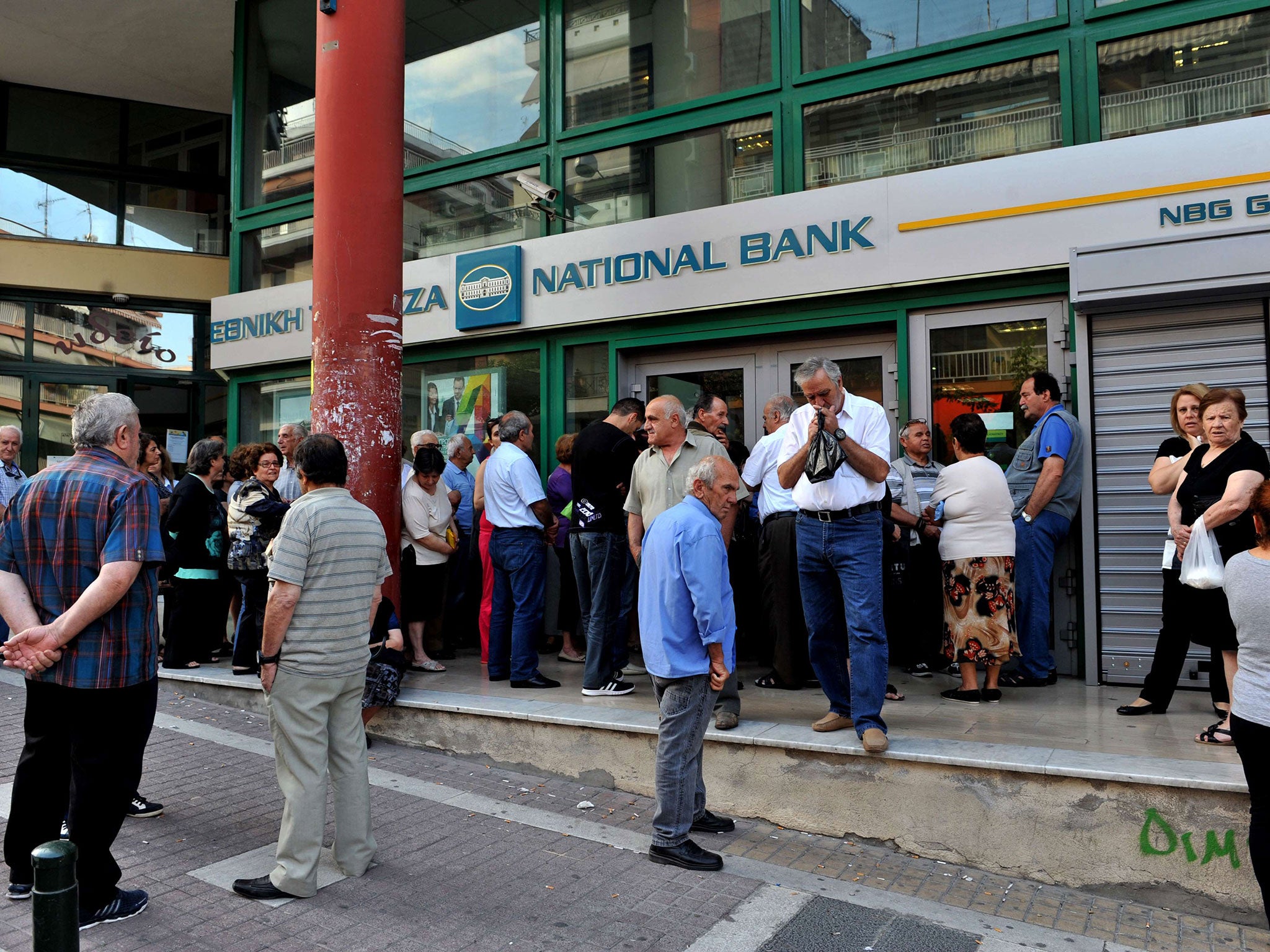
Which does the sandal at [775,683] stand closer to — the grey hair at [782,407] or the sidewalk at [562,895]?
the sidewalk at [562,895]

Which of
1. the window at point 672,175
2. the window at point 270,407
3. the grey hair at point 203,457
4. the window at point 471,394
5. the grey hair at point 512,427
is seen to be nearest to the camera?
the grey hair at point 512,427

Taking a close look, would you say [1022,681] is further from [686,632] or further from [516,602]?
[516,602]

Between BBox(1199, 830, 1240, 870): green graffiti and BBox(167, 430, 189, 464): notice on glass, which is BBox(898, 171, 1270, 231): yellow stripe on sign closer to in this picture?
BBox(1199, 830, 1240, 870): green graffiti

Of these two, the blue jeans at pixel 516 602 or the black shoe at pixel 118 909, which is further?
the blue jeans at pixel 516 602

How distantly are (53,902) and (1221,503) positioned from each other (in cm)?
490

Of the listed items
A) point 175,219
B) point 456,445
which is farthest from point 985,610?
point 175,219

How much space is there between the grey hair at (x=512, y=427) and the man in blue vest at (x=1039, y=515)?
3.39 metres

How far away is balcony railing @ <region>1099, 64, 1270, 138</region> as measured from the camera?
6023 mm

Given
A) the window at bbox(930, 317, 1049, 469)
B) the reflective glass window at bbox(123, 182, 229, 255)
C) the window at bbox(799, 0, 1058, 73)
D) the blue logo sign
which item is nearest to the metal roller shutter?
the window at bbox(930, 317, 1049, 469)

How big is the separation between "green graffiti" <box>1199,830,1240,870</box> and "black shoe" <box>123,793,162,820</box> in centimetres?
471

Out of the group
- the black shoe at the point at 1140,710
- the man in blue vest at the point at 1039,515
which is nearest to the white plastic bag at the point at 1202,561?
the black shoe at the point at 1140,710

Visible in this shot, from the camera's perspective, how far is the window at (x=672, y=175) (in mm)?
7684

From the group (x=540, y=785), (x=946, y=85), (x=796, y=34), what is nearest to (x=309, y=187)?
(x=796, y=34)

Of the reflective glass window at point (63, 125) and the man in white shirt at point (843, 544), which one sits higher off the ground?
the reflective glass window at point (63, 125)
